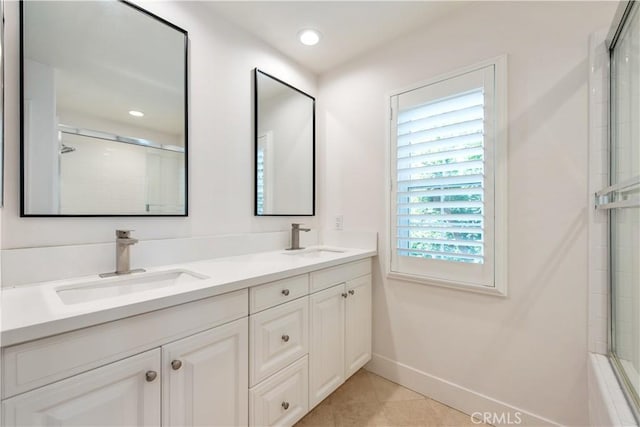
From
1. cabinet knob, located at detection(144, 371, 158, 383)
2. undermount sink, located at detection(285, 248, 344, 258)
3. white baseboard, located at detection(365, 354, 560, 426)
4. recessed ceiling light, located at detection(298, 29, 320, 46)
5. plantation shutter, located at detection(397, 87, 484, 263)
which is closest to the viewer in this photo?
cabinet knob, located at detection(144, 371, 158, 383)

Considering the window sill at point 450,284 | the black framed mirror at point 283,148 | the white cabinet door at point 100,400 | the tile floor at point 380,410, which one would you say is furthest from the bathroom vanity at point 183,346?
the black framed mirror at point 283,148

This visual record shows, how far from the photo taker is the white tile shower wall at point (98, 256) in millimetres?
1062

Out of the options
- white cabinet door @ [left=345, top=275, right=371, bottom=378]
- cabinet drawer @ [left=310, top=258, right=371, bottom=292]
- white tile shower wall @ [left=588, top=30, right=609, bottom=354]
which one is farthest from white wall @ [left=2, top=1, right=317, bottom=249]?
white tile shower wall @ [left=588, top=30, right=609, bottom=354]

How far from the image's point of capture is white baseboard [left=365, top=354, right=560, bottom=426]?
1.48m

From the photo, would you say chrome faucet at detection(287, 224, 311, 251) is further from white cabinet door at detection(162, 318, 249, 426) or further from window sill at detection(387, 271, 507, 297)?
white cabinet door at detection(162, 318, 249, 426)

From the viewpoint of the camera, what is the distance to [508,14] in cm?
152

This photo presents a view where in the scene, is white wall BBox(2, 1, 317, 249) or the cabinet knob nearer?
the cabinet knob

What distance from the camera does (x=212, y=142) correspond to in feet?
5.54

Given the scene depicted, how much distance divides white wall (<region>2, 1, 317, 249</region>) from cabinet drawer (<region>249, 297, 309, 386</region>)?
0.69 m

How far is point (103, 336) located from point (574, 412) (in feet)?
6.62

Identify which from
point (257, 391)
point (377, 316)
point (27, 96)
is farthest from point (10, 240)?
point (377, 316)

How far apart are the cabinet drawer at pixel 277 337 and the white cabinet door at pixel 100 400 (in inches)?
15.0

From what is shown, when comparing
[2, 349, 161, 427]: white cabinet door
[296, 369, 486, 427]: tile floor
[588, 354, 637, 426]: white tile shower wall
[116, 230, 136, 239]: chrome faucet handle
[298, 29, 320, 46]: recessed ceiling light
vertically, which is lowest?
[296, 369, 486, 427]: tile floor

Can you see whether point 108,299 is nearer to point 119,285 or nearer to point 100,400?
point 100,400
